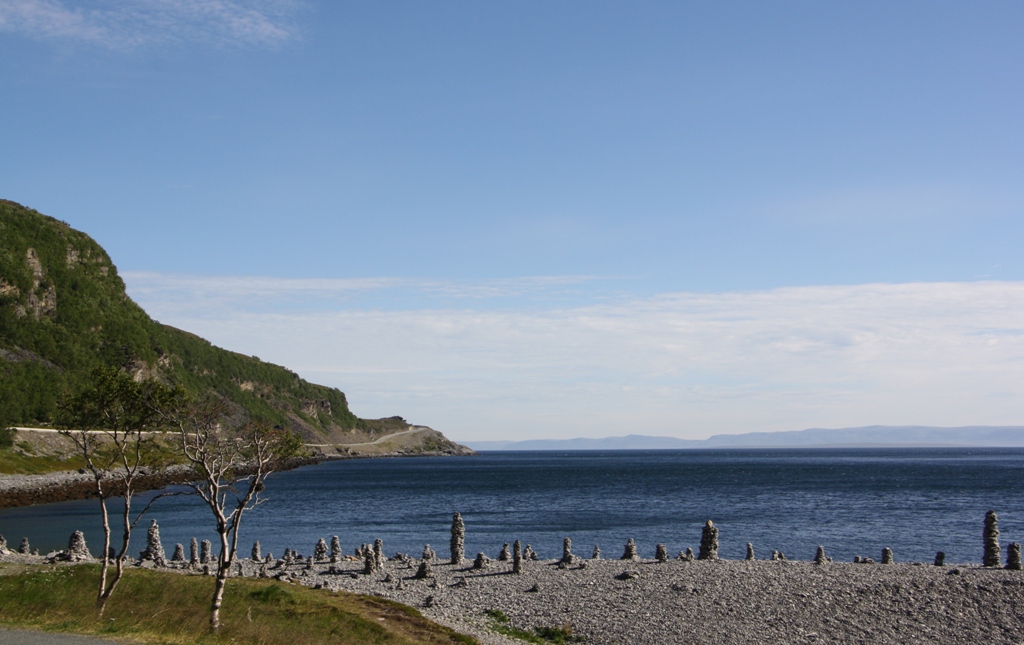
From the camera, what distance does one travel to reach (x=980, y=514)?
95375 millimetres

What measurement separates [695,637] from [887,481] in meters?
155

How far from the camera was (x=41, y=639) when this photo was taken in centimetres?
2530

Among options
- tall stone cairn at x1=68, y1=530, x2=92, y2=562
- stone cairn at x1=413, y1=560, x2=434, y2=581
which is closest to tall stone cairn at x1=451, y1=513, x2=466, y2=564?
stone cairn at x1=413, y1=560, x2=434, y2=581

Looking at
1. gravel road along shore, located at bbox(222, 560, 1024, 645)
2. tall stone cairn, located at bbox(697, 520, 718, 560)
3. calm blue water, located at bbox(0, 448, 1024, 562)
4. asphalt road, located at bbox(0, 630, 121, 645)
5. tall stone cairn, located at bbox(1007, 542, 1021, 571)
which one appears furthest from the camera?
calm blue water, located at bbox(0, 448, 1024, 562)

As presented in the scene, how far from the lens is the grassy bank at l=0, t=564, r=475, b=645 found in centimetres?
2976

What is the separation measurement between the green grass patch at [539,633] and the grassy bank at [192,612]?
8.95ft

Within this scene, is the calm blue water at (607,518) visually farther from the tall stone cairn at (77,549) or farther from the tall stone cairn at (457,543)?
the tall stone cairn at (77,549)

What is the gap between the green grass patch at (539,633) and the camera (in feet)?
116

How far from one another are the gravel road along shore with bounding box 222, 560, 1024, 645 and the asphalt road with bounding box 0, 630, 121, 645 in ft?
48.8

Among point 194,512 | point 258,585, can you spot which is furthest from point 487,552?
point 194,512

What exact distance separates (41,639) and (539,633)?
62.2 feet

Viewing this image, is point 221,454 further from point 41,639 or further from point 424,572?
point 424,572

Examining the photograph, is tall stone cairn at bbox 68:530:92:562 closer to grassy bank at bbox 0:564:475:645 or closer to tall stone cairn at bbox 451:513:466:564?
grassy bank at bbox 0:564:475:645

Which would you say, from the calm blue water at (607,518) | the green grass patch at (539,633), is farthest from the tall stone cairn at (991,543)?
the green grass patch at (539,633)
